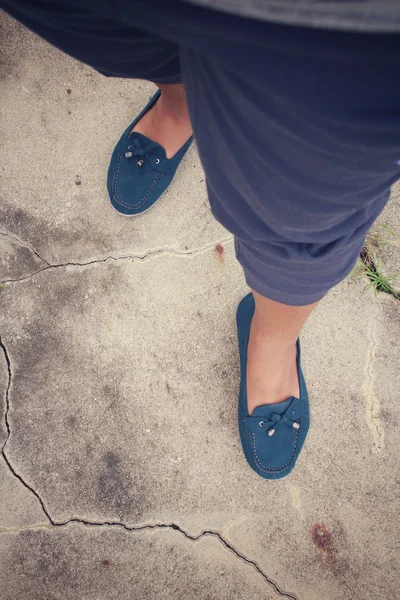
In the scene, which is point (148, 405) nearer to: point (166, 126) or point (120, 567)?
point (120, 567)

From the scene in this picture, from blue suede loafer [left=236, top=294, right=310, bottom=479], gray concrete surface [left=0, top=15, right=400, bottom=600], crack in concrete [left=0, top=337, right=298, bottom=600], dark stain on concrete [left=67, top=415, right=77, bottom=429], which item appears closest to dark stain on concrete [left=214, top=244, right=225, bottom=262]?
gray concrete surface [left=0, top=15, right=400, bottom=600]

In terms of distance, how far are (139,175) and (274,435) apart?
1.00 meters

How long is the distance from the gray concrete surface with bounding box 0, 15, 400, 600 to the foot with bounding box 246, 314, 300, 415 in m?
0.11

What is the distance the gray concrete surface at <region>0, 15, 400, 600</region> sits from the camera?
139 centimetres

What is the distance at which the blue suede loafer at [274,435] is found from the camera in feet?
4.62

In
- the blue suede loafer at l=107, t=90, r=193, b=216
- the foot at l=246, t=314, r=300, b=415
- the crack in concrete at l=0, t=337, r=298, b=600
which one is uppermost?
the blue suede loafer at l=107, t=90, r=193, b=216

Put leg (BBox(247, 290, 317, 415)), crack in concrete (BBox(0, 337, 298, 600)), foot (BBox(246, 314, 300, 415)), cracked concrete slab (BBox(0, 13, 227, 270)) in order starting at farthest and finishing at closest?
cracked concrete slab (BBox(0, 13, 227, 270)) → crack in concrete (BBox(0, 337, 298, 600)) → foot (BBox(246, 314, 300, 415)) → leg (BBox(247, 290, 317, 415))

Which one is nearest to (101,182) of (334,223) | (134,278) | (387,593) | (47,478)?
(134,278)

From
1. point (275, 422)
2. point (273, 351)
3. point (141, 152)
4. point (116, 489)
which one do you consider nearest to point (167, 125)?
point (141, 152)

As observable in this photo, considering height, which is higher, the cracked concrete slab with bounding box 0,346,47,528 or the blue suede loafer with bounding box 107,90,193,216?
the blue suede loafer with bounding box 107,90,193,216

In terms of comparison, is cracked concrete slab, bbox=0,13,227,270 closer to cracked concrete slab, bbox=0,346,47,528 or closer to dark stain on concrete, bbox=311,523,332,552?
cracked concrete slab, bbox=0,346,47,528

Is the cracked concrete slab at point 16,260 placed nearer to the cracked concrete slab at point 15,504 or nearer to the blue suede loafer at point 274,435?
the cracked concrete slab at point 15,504

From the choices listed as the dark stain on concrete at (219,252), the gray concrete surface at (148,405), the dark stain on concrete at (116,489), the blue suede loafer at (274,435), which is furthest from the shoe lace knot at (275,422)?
the dark stain on concrete at (219,252)

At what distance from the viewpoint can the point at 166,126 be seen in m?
1.54
